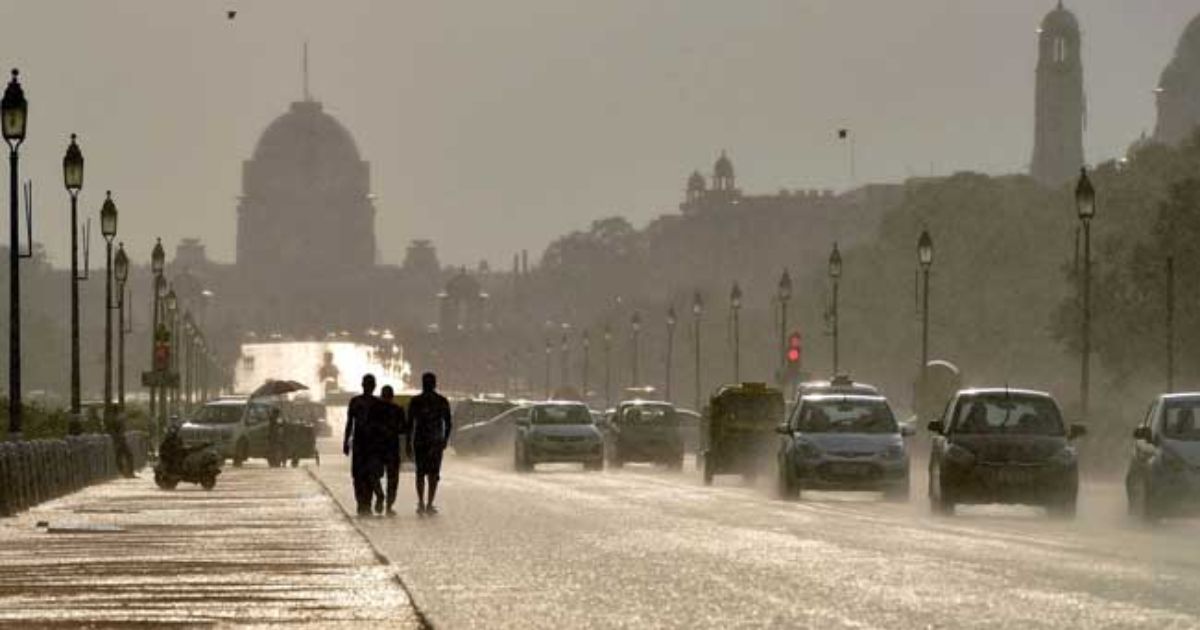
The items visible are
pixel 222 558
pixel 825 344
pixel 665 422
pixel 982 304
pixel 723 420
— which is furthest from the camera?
pixel 825 344

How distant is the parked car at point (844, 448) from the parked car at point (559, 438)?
23.8m

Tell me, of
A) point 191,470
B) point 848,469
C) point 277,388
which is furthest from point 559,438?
point 277,388

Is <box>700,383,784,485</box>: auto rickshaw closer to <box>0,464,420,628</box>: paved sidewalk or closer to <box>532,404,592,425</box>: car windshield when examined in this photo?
<box>532,404,592,425</box>: car windshield

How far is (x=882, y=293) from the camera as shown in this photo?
465 feet

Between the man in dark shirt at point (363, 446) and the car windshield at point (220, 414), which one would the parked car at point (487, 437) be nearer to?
the car windshield at point (220, 414)

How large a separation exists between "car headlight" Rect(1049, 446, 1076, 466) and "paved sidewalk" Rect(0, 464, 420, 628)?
29.7ft

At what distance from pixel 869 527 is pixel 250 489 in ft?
67.7

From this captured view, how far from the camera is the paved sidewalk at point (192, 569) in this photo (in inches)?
824

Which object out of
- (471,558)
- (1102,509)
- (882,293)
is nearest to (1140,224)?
(882,293)

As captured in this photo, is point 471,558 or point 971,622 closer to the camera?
point 971,622

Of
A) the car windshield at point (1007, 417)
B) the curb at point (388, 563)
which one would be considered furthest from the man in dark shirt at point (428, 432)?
the car windshield at point (1007, 417)

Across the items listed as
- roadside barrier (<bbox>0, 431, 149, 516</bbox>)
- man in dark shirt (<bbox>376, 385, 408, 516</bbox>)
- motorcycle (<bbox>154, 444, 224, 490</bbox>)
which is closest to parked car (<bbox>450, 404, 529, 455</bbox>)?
roadside barrier (<bbox>0, 431, 149, 516</bbox>)

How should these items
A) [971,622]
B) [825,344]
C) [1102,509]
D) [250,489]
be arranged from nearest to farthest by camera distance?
[971,622]
[1102,509]
[250,489]
[825,344]

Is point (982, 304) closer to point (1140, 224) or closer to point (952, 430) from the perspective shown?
point (1140, 224)
